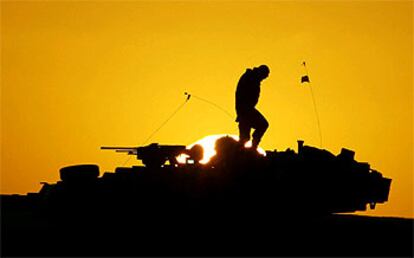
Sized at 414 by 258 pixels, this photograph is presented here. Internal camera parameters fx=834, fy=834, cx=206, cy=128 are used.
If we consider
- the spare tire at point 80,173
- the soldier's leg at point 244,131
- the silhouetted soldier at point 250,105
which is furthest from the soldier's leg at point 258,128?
the spare tire at point 80,173

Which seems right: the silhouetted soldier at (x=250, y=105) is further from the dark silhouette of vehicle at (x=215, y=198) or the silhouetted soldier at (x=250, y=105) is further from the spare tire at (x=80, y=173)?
the spare tire at (x=80, y=173)

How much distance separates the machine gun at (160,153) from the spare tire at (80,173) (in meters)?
1.06

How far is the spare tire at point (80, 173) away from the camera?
18297 millimetres

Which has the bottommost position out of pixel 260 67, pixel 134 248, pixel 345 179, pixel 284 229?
pixel 134 248

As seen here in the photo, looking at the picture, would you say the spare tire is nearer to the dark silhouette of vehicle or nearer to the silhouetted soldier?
the dark silhouette of vehicle

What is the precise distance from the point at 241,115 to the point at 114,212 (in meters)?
3.42

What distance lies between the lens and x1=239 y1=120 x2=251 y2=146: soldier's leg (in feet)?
57.7

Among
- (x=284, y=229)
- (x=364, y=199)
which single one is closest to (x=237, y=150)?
(x=284, y=229)

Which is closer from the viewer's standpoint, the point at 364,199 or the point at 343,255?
the point at 343,255

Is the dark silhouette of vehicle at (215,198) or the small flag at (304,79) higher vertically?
the small flag at (304,79)

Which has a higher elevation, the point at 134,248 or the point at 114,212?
the point at 114,212

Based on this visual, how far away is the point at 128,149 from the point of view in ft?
62.3

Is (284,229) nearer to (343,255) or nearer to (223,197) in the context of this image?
(223,197)

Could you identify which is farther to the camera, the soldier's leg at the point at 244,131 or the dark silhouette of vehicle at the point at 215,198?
the soldier's leg at the point at 244,131
